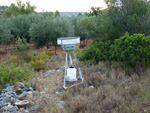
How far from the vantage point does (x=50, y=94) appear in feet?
18.0

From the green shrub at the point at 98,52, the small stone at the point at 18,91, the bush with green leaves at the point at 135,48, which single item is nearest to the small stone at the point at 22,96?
the small stone at the point at 18,91

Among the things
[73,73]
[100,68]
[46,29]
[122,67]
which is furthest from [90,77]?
[46,29]

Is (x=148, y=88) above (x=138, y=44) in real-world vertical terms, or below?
below

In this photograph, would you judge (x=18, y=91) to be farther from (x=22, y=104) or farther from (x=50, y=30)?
(x=50, y=30)

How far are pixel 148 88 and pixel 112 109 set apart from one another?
1464 mm

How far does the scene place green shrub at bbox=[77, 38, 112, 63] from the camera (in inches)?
332

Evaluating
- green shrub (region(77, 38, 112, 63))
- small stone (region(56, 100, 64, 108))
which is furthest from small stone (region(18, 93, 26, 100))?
green shrub (region(77, 38, 112, 63))

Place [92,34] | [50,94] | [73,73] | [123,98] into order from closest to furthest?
[123,98]
[50,94]
[73,73]
[92,34]

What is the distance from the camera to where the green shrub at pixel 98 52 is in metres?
8.42

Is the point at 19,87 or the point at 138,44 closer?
the point at 19,87

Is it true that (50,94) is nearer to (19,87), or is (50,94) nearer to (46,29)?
(19,87)

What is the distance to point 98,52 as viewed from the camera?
8414mm

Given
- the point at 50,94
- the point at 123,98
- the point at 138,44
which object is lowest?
the point at 50,94

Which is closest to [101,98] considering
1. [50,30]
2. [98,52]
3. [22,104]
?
[22,104]
